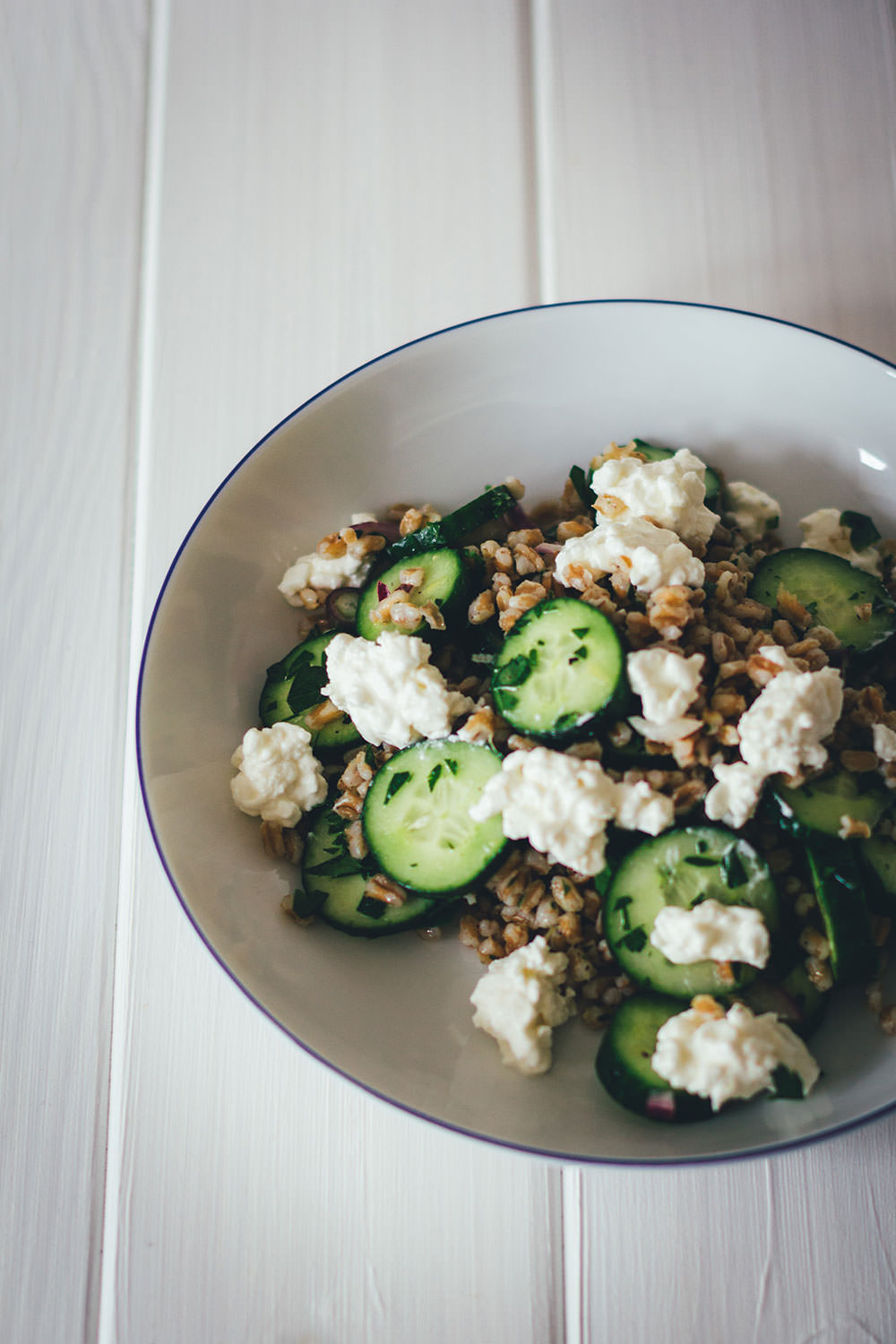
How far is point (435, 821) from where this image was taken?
1.57 meters

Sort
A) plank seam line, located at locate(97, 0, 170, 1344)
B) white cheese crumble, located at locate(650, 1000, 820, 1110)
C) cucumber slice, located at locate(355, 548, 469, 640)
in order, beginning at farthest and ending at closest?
1. plank seam line, located at locate(97, 0, 170, 1344)
2. cucumber slice, located at locate(355, 548, 469, 640)
3. white cheese crumble, located at locate(650, 1000, 820, 1110)

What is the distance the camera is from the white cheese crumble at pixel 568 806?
4.74 feet

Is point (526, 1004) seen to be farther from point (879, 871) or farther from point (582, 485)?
point (582, 485)

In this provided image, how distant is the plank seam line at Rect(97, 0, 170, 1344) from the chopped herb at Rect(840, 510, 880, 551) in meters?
1.31

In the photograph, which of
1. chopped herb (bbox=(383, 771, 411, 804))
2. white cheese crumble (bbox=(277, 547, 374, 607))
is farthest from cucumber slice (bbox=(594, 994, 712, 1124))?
white cheese crumble (bbox=(277, 547, 374, 607))

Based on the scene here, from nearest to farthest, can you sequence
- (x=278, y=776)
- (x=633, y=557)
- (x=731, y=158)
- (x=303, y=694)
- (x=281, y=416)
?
(x=633, y=557)
(x=278, y=776)
(x=303, y=694)
(x=281, y=416)
(x=731, y=158)

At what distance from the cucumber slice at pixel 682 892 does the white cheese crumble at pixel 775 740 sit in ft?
0.16

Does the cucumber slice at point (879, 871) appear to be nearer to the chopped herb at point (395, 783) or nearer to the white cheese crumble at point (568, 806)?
the white cheese crumble at point (568, 806)

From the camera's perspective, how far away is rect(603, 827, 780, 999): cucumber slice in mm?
1450

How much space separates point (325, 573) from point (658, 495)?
61 centimetres

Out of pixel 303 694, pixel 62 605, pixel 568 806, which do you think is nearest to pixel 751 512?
pixel 568 806

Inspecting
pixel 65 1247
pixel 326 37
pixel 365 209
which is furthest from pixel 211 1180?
pixel 326 37

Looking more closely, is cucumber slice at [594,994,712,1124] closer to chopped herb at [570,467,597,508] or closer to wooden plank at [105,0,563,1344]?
wooden plank at [105,0,563,1344]

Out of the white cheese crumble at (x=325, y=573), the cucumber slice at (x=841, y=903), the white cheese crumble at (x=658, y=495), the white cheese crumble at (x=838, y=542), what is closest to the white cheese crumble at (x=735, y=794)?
the cucumber slice at (x=841, y=903)
